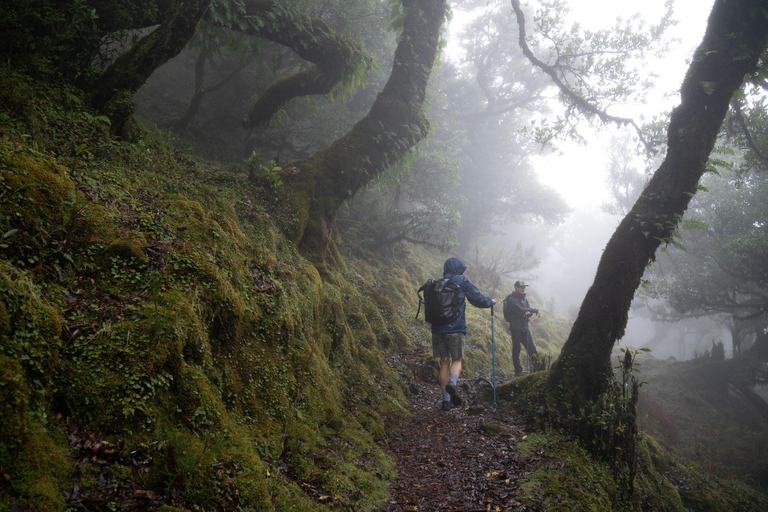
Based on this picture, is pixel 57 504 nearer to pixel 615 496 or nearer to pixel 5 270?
pixel 5 270

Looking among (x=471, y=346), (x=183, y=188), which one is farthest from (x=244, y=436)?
(x=471, y=346)

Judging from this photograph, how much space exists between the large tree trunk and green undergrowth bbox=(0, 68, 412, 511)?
3521mm

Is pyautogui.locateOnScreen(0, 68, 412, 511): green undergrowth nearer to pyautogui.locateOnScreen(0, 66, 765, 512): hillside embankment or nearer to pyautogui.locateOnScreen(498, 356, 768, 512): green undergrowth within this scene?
pyautogui.locateOnScreen(0, 66, 765, 512): hillside embankment

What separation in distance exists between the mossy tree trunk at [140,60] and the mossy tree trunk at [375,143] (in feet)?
9.44

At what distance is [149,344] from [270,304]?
1835 mm

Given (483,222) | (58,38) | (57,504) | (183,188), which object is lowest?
(57,504)

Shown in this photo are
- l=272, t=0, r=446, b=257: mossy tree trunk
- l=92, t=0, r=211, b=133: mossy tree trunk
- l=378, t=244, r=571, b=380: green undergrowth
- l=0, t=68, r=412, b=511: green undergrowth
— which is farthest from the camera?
l=378, t=244, r=571, b=380: green undergrowth

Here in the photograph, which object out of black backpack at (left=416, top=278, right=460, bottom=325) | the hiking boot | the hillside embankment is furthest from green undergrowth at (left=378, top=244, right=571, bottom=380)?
the hillside embankment

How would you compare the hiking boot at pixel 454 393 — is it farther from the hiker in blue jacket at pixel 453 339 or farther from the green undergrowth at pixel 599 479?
the green undergrowth at pixel 599 479

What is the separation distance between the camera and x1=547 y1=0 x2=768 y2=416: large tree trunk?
6.29 meters

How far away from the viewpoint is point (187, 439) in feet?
8.82

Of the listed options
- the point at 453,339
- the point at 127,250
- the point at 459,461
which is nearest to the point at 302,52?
the point at 453,339

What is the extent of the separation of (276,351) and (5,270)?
2539 millimetres

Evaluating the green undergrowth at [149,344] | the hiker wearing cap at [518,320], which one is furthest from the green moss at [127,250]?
the hiker wearing cap at [518,320]
